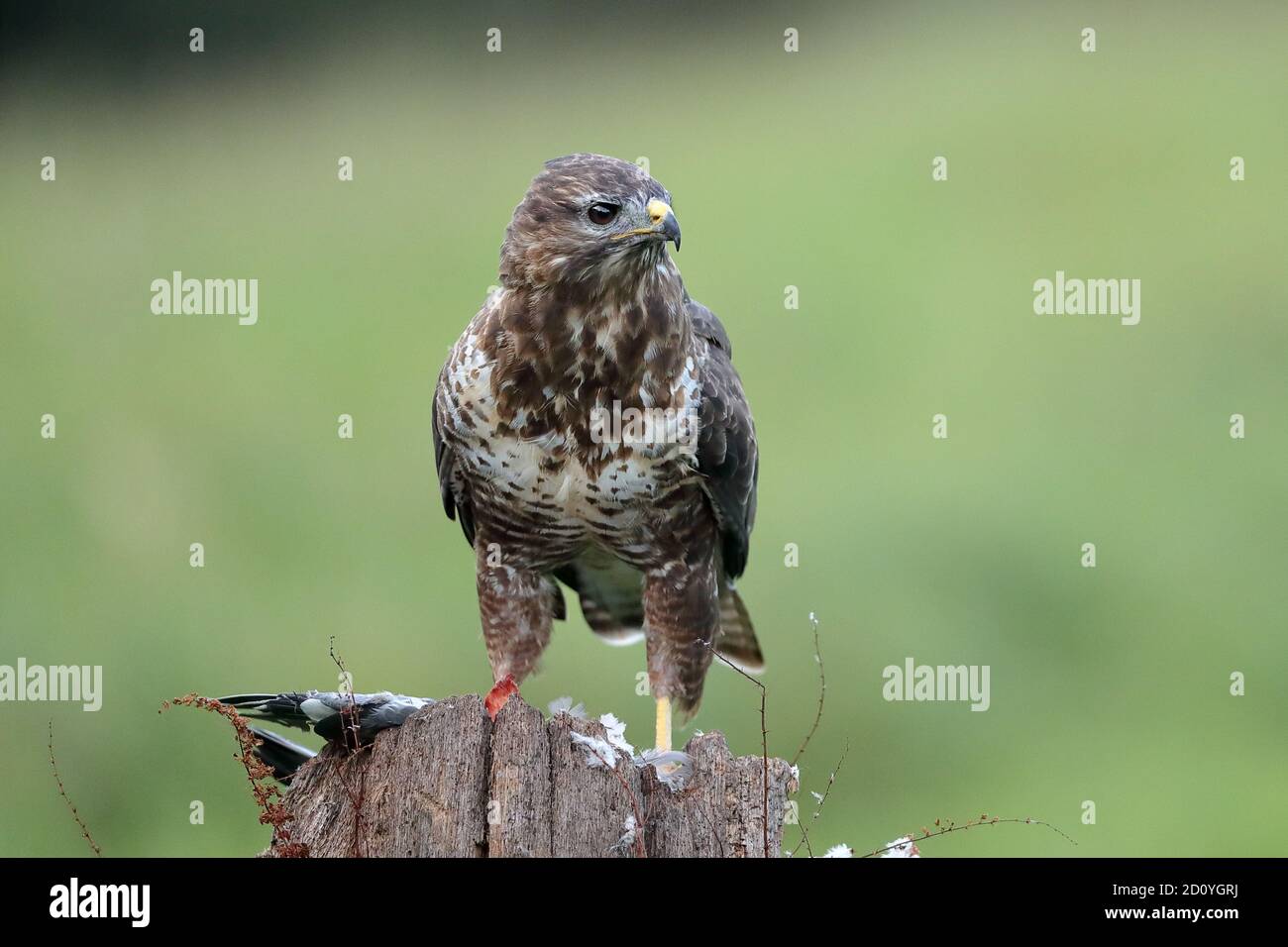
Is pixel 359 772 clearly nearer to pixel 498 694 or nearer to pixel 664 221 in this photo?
pixel 498 694

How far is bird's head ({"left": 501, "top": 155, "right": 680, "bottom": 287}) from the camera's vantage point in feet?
17.5

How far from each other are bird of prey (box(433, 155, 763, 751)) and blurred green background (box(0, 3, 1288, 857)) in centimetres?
470

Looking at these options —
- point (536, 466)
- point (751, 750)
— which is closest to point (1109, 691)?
point (751, 750)

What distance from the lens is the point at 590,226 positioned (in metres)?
5.39

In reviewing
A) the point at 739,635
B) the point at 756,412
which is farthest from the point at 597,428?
the point at 756,412

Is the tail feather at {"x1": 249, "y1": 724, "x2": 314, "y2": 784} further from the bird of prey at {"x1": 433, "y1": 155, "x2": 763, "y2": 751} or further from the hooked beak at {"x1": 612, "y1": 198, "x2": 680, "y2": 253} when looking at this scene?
the hooked beak at {"x1": 612, "y1": 198, "x2": 680, "y2": 253}

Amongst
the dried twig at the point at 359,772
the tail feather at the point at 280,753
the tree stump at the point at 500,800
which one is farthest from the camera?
the tail feather at the point at 280,753

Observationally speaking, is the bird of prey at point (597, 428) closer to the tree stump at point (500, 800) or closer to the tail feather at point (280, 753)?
the tail feather at point (280, 753)

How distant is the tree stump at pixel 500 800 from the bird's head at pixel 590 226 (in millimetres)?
1752

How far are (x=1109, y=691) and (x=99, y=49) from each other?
43.2 feet

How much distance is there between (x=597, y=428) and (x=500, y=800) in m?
1.83

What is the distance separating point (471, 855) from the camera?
13.8 ft

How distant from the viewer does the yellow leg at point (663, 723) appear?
6.26 m

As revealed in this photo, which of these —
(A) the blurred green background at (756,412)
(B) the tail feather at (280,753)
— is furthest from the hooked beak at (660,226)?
(A) the blurred green background at (756,412)
